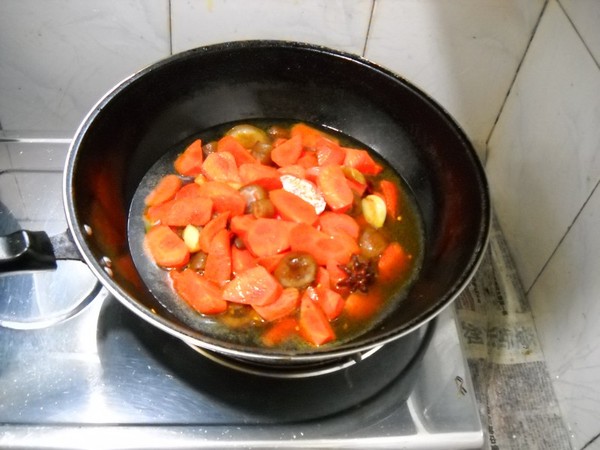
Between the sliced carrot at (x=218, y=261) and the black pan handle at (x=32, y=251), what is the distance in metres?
0.20

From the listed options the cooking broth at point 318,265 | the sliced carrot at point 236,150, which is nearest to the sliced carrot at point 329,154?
the cooking broth at point 318,265

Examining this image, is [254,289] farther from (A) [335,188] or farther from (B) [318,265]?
(A) [335,188]

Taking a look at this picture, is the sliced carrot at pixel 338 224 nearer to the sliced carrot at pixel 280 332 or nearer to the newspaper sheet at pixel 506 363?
the sliced carrot at pixel 280 332

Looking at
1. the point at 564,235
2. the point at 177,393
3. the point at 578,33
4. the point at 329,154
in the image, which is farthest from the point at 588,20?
the point at 177,393

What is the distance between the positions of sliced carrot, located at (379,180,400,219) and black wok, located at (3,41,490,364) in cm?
4

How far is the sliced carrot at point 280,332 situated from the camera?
86cm

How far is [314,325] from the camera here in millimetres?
862

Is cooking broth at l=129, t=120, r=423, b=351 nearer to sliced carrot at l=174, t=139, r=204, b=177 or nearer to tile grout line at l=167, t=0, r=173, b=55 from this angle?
sliced carrot at l=174, t=139, r=204, b=177

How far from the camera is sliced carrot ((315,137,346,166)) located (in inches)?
42.3

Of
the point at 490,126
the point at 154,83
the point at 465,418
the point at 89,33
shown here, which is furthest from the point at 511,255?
the point at 89,33

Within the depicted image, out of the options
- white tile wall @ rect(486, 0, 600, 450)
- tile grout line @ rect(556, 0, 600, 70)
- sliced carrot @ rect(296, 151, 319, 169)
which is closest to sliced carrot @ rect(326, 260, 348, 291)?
sliced carrot @ rect(296, 151, 319, 169)

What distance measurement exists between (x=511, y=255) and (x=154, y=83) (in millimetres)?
847

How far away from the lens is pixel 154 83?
3.38 feet

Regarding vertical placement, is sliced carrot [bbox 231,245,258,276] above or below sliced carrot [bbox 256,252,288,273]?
below
